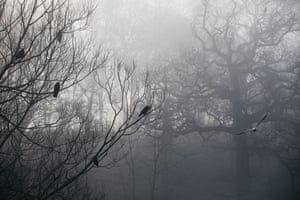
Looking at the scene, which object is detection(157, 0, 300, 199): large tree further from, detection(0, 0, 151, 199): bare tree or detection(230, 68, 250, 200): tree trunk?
detection(0, 0, 151, 199): bare tree

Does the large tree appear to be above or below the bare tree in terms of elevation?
above

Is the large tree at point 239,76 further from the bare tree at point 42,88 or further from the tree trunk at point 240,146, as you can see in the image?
the bare tree at point 42,88

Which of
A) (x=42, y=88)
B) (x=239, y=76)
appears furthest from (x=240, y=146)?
(x=42, y=88)

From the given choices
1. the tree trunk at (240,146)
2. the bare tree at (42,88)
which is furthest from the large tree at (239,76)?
the bare tree at (42,88)

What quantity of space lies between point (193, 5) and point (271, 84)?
6754mm

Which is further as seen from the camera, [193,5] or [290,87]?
[193,5]

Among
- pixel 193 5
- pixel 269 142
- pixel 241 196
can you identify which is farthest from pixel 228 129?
pixel 193 5

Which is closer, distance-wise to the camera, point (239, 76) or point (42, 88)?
point (42, 88)

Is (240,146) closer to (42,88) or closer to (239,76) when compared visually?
(239,76)

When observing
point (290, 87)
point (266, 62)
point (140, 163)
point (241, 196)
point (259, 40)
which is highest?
point (259, 40)

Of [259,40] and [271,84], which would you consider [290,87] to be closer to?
[271,84]

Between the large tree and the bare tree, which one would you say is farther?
the large tree

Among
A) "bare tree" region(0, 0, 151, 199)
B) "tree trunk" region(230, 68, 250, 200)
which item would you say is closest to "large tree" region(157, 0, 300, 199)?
"tree trunk" region(230, 68, 250, 200)

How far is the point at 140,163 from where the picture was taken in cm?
2020
